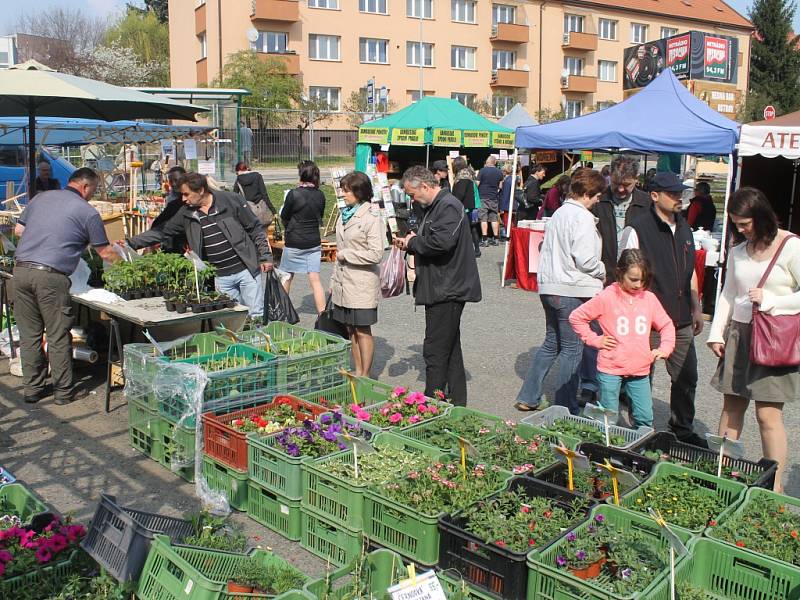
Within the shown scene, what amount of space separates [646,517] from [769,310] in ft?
4.97

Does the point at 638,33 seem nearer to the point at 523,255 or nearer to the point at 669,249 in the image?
the point at 523,255

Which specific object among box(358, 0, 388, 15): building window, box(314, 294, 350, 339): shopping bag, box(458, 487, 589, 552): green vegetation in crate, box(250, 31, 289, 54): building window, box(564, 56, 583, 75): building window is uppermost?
box(358, 0, 388, 15): building window

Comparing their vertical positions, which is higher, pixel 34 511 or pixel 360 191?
pixel 360 191

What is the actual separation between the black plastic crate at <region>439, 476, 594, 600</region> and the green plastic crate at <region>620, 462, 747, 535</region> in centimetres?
24

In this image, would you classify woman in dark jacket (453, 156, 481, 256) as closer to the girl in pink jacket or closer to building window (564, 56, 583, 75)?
the girl in pink jacket

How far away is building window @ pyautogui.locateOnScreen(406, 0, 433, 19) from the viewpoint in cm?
4175

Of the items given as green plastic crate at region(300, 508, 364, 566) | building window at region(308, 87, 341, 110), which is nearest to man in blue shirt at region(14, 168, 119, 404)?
green plastic crate at region(300, 508, 364, 566)

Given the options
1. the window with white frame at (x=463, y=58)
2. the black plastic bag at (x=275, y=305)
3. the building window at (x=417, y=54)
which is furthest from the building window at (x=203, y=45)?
the black plastic bag at (x=275, y=305)

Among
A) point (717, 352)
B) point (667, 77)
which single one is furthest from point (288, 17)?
point (717, 352)

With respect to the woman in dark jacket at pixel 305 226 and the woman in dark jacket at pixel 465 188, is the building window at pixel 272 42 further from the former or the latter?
the woman in dark jacket at pixel 305 226

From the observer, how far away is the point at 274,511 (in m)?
4.17

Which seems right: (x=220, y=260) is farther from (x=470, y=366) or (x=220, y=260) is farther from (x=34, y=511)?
(x=34, y=511)

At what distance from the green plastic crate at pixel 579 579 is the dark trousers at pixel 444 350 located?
2375mm

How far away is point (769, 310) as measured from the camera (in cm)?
411
